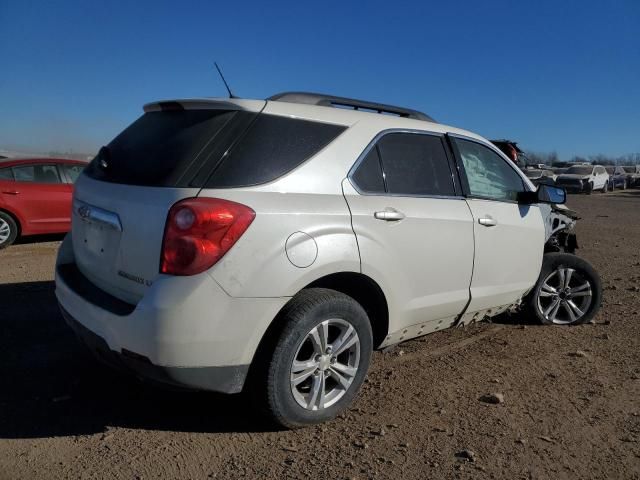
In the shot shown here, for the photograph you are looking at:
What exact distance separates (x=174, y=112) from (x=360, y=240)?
4.29 feet

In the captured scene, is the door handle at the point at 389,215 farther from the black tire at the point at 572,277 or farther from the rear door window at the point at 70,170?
the rear door window at the point at 70,170

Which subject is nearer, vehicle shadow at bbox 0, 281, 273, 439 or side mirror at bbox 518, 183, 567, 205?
vehicle shadow at bbox 0, 281, 273, 439

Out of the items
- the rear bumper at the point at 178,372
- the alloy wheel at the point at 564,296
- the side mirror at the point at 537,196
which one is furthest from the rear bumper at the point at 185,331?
the alloy wheel at the point at 564,296

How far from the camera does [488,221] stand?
3793 millimetres

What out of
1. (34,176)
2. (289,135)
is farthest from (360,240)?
(34,176)

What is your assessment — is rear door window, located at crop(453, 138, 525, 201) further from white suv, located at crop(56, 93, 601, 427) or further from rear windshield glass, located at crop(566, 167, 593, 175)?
rear windshield glass, located at crop(566, 167, 593, 175)

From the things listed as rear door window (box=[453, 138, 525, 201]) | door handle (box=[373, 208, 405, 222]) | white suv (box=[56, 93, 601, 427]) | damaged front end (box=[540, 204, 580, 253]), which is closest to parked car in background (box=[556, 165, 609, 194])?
damaged front end (box=[540, 204, 580, 253])

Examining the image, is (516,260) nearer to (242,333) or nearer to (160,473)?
(242,333)

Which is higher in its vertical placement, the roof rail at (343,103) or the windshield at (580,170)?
the roof rail at (343,103)

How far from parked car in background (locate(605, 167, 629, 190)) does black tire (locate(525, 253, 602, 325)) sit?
118ft

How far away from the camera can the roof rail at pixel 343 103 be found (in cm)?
325

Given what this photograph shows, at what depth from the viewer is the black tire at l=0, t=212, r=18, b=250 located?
27.1 feet

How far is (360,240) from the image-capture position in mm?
2949

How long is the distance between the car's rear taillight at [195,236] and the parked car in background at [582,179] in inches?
1208
